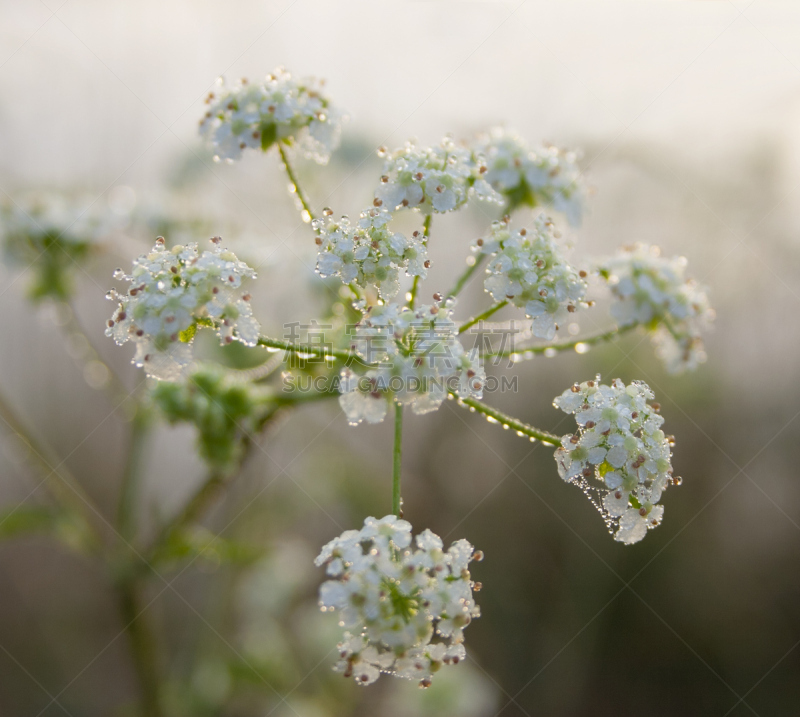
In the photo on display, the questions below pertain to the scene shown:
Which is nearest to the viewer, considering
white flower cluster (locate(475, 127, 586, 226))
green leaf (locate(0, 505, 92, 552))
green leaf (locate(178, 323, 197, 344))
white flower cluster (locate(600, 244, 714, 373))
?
green leaf (locate(178, 323, 197, 344))

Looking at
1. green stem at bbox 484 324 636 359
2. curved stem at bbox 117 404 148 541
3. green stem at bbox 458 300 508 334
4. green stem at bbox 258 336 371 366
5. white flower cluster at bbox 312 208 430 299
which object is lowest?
curved stem at bbox 117 404 148 541

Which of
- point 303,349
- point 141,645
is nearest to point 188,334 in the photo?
point 303,349

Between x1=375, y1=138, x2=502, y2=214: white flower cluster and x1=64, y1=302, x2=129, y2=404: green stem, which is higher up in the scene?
x1=375, y1=138, x2=502, y2=214: white flower cluster

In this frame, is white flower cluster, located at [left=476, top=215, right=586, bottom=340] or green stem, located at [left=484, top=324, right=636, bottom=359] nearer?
white flower cluster, located at [left=476, top=215, right=586, bottom=340]

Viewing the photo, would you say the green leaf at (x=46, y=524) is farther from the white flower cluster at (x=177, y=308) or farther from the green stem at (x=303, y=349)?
the green stem at (x=303, y=349)

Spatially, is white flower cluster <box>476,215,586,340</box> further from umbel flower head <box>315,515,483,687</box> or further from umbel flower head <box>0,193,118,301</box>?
umbel flower head <box>0,193,118,301</box>

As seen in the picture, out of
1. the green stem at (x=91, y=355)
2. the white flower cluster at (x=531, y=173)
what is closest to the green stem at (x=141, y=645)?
the green stem at (x=91, y=355)

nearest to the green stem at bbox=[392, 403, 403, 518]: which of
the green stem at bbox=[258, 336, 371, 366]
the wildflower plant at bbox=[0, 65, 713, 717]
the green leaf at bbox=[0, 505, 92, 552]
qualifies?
the wildflower plant at bbox=[0, 65, 713, 717]
